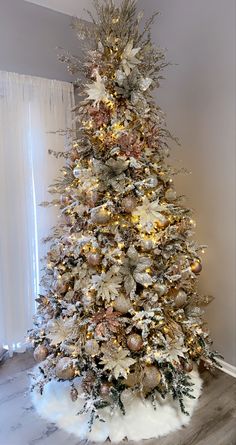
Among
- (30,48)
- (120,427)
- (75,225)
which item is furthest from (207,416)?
(30,48)

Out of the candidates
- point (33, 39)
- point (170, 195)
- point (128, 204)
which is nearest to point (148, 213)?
point (128, 204)

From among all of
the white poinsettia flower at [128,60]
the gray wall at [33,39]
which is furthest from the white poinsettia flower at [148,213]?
the gray wall at [33,39]

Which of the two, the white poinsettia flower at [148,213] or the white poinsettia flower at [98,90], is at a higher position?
the white poinsettia flower at [98,90]

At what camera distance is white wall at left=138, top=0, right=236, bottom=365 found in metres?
2.16

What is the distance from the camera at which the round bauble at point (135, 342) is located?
5.84ft

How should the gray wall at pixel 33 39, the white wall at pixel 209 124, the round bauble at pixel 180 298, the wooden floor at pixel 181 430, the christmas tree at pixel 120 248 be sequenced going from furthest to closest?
1. the gray wall at pixel 33 39
2. the white wall at pixel 209 124
3. the round bauble at pixel 180 298
4. the christmas tree at pixel 120 248
5. the wooden floor at pixel 181 430

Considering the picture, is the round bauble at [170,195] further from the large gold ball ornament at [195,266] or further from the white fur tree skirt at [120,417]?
the white fur tree skirt at [120,417]

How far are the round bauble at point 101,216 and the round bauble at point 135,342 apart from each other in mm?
672

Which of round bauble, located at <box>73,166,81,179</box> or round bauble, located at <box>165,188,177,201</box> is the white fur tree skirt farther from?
round bauble, located at <box>73,166,81,179</box>

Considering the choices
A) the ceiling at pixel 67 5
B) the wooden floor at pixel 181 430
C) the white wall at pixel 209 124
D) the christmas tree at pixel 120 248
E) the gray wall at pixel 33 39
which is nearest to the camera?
the wooden floor at pixel 181 430

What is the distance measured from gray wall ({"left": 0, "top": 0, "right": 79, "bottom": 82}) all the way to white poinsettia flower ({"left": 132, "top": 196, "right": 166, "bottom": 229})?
5.09 ft

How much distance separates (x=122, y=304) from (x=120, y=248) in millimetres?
320

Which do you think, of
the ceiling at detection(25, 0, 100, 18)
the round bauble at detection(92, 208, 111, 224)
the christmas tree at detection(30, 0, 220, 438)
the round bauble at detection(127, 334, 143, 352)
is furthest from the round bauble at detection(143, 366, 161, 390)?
the ceiling at detection(25, 0, 100, 18)

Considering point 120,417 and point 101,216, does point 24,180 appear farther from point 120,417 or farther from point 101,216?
point 120,417
